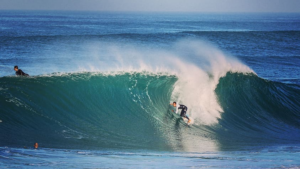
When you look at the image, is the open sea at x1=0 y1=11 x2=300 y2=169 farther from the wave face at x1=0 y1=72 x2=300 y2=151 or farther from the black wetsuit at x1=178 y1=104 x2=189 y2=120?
the black wetsuit at x1=178 y1=104 x2=189 y2=120

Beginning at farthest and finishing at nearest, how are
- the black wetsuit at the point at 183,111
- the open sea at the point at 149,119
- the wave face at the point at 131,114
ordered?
the black wetsuit at the point at 183,111, the wave face at the point at 131,114, the open sea at the point at 149,119

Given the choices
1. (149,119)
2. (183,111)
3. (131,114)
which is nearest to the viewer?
(183,111)

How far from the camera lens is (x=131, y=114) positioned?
14.0m

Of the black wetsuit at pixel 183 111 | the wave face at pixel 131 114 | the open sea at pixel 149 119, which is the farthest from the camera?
the black wetsuit at pixel 183 111

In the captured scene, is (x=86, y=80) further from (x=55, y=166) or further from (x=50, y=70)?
(x=50, y=70)

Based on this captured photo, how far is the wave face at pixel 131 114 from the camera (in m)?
11.7

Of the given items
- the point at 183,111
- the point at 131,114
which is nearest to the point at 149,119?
the point at 131,114

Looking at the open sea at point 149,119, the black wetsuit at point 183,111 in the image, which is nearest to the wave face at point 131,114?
the open sea at point 149,119

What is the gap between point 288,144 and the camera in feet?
40.4

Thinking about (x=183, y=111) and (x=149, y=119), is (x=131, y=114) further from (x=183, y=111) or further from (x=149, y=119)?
(x=183, y=111)

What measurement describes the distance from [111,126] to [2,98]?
3690 millimetres

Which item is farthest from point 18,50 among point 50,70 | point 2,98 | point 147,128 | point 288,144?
point 288,144

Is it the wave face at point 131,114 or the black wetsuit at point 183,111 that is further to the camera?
the black wetsuit at point 183,111

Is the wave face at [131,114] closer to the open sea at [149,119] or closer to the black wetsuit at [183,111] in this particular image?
the open sea at [149,119]
